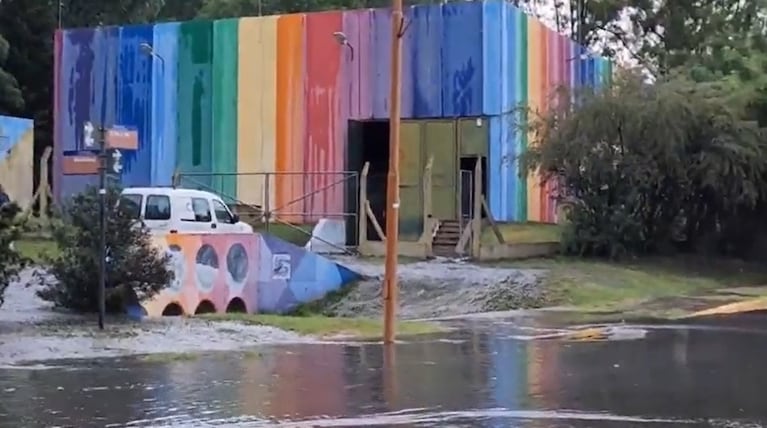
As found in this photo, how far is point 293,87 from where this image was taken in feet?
127

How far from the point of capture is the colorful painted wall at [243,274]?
2128 cm

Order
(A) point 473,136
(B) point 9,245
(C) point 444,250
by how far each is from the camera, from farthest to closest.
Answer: (A) point 473,136, (C) point 444,250, (B) point 9,245

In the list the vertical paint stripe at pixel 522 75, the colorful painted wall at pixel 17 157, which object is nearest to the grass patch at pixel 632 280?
the vertical paint stripe at pixel 522 75

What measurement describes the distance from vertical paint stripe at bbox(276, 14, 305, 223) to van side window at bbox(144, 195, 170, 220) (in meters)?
9.93

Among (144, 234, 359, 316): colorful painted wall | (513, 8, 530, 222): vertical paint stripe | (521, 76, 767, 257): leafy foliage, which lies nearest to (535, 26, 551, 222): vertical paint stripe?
(513, 8, 530, 222): vertical paint stripe

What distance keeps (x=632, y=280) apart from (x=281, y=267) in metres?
8.71

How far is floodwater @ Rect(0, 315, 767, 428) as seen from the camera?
11023mm

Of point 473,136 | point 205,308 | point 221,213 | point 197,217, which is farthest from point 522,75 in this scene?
point 205,308

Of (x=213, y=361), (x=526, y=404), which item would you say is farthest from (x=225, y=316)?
(x=526, y=404)

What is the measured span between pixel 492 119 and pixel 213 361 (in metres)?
22.1

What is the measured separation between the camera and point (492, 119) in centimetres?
3612

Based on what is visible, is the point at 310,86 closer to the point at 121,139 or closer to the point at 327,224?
the point at 327,224

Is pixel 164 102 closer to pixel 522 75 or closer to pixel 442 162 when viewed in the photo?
pixel 442 162

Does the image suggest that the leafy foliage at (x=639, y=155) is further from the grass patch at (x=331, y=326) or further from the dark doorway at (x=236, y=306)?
the grass patch at (x=331, y=326)
